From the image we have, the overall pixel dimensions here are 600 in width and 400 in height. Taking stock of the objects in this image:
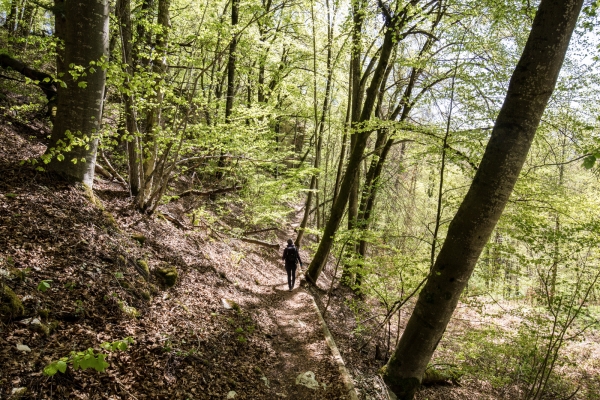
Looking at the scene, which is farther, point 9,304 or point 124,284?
point 124,284

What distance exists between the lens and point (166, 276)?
596 cm

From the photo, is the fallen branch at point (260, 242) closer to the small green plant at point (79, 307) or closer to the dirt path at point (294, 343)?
the dirt path at point (294, 343)

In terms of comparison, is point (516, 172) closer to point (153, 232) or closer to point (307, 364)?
point (307, 364)

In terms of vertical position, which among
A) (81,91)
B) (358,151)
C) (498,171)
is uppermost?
(358,151)

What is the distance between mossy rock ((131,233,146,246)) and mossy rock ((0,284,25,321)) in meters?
3.05

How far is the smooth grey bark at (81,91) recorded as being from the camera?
521 cm

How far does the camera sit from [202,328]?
5.35m

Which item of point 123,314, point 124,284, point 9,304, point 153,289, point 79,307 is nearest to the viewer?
point 9,304

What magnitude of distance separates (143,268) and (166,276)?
52cm

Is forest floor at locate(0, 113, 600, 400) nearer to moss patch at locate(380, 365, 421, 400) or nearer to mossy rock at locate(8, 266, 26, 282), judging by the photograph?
mossy rock at locate(8, 266, 26, 282)

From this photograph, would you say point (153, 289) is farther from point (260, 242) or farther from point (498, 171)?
point (260, 242)

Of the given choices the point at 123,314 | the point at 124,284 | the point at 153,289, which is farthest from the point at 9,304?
the point at 153,289

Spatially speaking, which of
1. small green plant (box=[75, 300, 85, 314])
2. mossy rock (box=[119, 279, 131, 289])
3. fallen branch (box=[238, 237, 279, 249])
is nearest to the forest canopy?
fallen branch (box=[238, 237, 279, 249])

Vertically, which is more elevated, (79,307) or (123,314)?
(79,307)
